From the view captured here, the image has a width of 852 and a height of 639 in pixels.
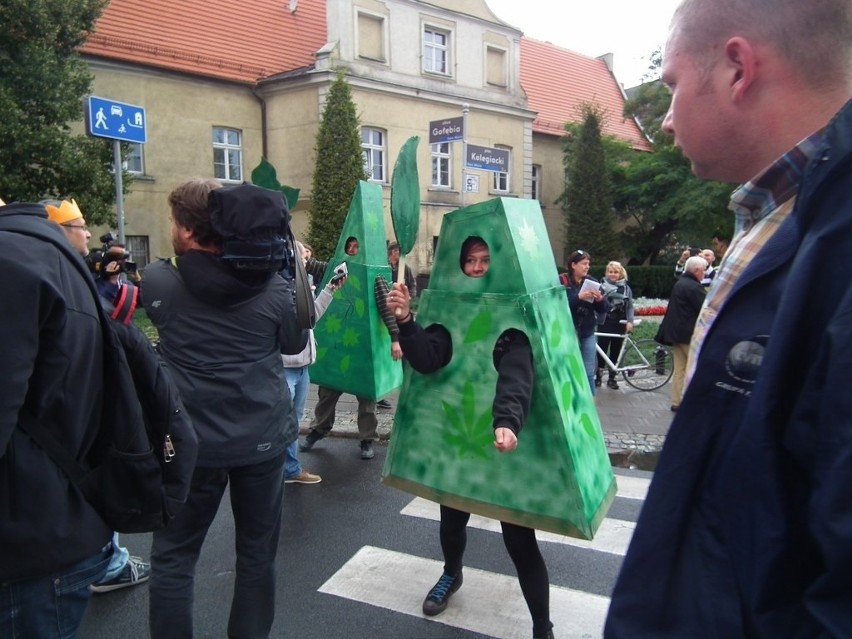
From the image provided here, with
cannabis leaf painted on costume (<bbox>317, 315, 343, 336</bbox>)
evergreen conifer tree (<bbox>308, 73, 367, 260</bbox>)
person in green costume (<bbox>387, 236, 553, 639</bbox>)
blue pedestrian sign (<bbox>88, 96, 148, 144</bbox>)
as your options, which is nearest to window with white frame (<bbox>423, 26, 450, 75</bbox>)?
evergreen conifer tree (<bbox>308, 73, 367, 260</bbox>)

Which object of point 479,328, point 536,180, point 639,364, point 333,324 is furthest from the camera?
point 536,180

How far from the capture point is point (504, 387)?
2656mm

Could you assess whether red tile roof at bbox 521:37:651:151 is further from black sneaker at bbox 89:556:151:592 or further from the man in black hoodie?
the man in black hoodie

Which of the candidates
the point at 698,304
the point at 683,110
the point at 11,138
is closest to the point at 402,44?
the point at 11,138

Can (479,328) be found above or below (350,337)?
above

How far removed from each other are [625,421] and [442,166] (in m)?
17.1

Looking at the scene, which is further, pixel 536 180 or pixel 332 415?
pixel 536 180

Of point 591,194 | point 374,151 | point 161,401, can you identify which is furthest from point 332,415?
point 591,194

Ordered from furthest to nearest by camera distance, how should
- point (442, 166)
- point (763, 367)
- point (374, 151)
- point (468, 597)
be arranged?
point (442, 166), point (374, 151), point (468, 597), point (763, 367)

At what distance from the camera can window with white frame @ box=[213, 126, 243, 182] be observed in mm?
20047

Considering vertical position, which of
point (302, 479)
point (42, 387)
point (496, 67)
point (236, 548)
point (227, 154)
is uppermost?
point (496, 67)

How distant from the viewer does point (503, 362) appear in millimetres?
2770

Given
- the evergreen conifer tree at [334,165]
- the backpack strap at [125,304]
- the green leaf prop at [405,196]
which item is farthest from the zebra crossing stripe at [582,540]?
the evergreen conifer tree at [334,165]

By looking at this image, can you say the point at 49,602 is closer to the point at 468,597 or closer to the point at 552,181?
the point at 468,597
